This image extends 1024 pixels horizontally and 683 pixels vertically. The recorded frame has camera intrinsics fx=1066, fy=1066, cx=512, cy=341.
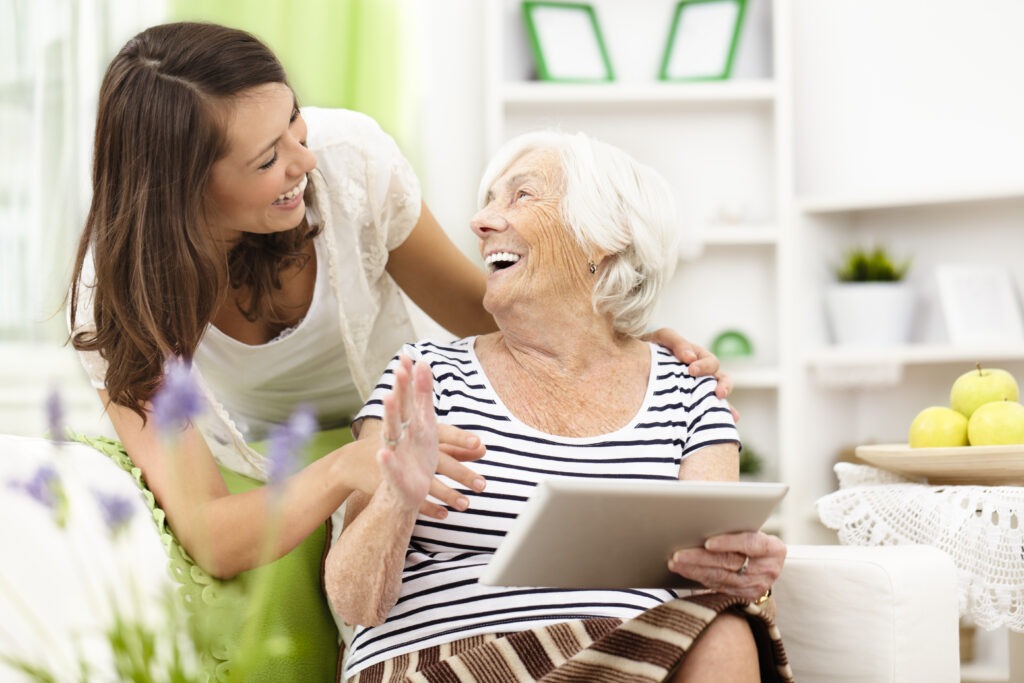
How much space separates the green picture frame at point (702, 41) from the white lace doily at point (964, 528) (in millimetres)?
1772

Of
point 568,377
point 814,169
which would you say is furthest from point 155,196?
point 814,169

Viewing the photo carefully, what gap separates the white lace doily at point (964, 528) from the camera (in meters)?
1.63

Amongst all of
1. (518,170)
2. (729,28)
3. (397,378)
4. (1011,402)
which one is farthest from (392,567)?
(729,28)

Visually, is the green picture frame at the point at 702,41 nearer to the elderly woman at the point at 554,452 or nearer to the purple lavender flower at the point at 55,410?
the elderly woman at the point at 554,452

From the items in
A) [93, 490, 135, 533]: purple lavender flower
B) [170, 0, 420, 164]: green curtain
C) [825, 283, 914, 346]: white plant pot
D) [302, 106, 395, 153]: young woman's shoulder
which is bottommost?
[93, 490, 135, 533]: purple lavender flower

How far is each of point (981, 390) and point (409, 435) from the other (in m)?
1.19

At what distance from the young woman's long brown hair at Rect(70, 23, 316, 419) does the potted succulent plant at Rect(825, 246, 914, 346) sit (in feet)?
6.76

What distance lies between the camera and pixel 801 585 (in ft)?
4.90

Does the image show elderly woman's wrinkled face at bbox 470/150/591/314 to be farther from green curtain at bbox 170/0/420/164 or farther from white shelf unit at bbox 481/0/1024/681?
white shelf unit at bbox 481/0/1024/681

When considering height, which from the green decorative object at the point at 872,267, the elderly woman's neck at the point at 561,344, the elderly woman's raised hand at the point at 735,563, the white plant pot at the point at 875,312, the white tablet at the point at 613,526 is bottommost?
the elderly woman's raised hand at the point at 735,563

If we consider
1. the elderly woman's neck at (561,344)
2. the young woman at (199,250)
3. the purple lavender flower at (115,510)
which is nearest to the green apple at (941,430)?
the young woman at (199,250)

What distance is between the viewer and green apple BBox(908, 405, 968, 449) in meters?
1.81

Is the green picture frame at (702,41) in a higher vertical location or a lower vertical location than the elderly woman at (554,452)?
higher

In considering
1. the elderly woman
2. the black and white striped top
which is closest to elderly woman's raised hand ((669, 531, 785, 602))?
the elderly woman
